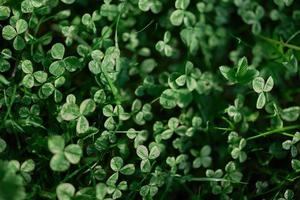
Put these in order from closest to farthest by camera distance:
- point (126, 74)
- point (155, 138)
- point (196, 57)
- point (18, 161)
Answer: point (18, 161)
point (155, 138)
point (126, 74)
point (196, 57)

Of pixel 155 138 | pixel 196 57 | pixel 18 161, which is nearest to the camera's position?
pixel 18 161

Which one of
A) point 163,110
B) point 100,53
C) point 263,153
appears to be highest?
point 100,53

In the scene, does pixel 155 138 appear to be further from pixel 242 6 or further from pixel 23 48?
pixel 242 6

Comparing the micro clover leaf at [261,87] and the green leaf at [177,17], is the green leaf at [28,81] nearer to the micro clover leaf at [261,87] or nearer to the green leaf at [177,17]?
the green leaf at [177,17]

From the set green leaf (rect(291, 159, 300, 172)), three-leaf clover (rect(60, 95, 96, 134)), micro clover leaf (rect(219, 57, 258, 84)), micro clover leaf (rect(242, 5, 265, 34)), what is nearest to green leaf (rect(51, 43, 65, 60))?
three-leaf clover (rect(60, 95, 96, 134))

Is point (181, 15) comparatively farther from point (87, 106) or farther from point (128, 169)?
point (128, 169)

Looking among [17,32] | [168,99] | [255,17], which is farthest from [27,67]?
[255,17]

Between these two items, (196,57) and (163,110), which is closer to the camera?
(163,110)

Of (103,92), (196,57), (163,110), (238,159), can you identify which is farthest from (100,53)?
(238,159)
